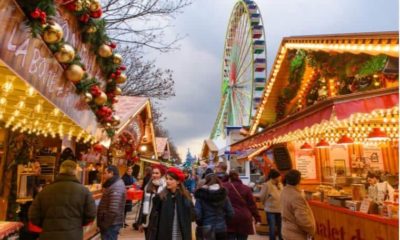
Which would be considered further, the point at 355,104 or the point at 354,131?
the point at 354,131

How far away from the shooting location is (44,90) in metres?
2.96

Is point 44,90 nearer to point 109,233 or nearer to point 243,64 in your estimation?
point 109,233

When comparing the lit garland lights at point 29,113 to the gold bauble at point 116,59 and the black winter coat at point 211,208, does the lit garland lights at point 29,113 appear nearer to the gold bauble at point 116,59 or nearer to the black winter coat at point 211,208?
the gold bauble at point 116,59

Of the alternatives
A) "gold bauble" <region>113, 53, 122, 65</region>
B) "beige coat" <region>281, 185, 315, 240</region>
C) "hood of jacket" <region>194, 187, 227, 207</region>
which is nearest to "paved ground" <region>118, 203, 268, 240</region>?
"beige coat" <region>281, 185, 315, 240</region>

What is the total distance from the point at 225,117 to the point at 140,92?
50.0 feet

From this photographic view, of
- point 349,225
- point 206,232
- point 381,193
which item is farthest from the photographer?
point 381,193

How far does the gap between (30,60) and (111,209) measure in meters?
2.81

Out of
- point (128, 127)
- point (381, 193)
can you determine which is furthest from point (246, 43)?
point (381, 193)

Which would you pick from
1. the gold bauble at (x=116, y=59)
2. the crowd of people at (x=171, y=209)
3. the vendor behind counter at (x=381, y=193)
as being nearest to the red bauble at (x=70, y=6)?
the crowd of people at (x=171, y=209)

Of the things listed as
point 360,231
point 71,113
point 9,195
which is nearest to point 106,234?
point 71,113

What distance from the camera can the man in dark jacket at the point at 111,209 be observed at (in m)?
4.62

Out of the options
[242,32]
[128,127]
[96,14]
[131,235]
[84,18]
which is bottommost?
[131,235]

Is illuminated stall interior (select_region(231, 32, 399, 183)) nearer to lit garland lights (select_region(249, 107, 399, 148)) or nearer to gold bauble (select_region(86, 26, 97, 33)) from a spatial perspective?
lit garland lights (select_region(249, 107, 399, 148))

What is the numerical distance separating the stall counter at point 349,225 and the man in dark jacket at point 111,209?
365 cm
